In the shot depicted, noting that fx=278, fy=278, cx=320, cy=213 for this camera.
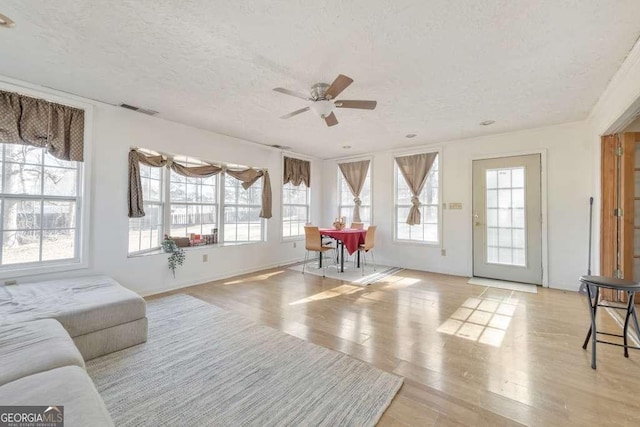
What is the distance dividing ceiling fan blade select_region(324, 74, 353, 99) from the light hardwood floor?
2.27m

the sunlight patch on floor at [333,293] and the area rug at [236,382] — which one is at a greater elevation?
the sunlight patch on floor at [333,293]

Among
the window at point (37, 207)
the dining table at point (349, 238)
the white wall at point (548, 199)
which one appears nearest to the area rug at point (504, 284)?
the white wall at point (548, 199)

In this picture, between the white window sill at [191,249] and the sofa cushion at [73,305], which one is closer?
the sofa cushion at [73,305]

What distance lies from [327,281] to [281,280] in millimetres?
773

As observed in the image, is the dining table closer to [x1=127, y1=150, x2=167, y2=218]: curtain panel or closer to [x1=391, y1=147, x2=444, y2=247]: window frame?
[x1=391, y1=147, x2=444, y2=247]: window frame

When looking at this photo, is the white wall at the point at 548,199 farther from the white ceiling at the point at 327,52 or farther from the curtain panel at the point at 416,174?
the white ceiling at the point at 327,52

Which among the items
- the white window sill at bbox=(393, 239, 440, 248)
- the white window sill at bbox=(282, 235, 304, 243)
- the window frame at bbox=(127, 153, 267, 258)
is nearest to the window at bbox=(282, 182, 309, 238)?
the white window sill at bbox=(282, 235, 304, 243)

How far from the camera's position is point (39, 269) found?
306cm

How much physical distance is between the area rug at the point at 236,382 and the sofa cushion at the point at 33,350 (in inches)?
17.0

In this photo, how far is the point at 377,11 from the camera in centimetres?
187

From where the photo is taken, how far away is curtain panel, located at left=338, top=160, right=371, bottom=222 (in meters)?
6.20

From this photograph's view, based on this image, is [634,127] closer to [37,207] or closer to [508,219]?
[508,219]

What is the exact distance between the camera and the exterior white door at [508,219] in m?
4.39


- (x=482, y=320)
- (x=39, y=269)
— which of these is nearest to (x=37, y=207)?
(x=39, y=269)
